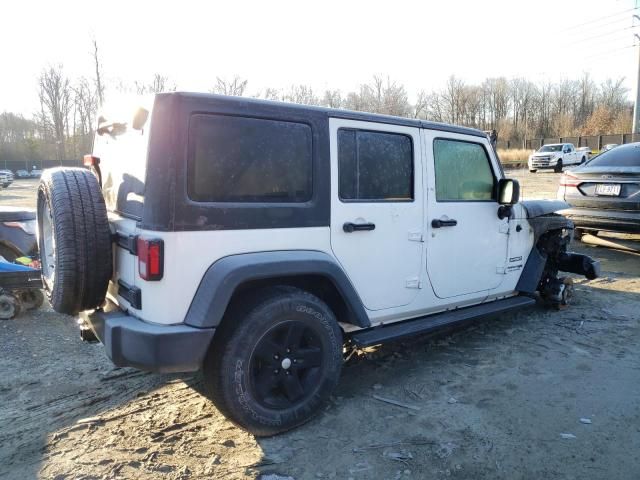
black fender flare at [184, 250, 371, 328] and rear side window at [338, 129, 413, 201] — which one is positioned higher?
rear side window at [338, 129, 413, 201]

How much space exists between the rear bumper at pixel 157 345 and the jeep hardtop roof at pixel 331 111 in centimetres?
125

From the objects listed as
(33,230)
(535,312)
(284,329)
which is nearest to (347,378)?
(284,329)

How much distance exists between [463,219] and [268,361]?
2.04 metres

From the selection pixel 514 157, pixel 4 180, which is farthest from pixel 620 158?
pixel 514 157

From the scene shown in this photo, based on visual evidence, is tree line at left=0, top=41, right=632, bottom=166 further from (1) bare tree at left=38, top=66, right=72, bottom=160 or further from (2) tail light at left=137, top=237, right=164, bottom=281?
(2) tail light at left=137, top=237, right=164, bottom=281

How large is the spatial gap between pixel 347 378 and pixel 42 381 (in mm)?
2327

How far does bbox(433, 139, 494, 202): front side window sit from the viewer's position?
159 inches

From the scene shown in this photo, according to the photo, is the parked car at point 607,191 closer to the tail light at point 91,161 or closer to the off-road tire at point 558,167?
the tail light at point 91,161

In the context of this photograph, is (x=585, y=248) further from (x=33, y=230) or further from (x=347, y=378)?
(x=33, y=230)

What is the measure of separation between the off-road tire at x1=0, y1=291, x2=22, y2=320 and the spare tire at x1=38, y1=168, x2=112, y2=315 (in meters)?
2.77

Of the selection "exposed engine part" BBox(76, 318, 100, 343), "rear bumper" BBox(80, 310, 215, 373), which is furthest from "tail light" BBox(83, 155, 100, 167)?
"rear bumper" BBox(80, 310, 215, 373)

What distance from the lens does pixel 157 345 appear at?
8.85ft

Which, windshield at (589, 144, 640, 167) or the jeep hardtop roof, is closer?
the jeep hardtop roof

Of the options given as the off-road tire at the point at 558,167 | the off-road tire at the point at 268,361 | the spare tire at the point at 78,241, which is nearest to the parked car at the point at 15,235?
the spare tire at the point at 78,241
